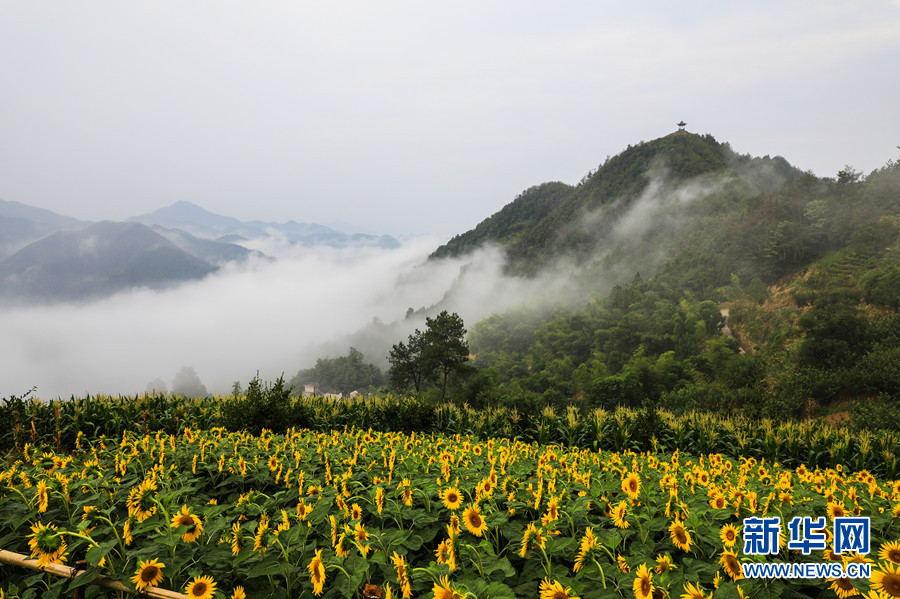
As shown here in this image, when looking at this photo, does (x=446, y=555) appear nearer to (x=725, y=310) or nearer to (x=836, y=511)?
(x=836, y=511)

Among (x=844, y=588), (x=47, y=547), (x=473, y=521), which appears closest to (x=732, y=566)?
(x=844, y=588)

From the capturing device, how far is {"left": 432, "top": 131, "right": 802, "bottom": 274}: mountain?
89375 mm

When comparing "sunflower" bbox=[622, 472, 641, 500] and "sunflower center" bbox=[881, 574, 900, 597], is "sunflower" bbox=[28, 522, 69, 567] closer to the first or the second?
"sunflower" bbox=[622, 472, 641, 500]

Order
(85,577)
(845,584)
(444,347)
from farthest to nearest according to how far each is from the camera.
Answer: (444,347)
(85,577)
(845,584)

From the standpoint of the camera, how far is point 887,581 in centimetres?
128

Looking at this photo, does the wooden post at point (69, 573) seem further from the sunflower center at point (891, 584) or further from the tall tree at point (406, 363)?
A: the tall tree at point (406, 363)

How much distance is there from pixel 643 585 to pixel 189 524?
6.06 ft

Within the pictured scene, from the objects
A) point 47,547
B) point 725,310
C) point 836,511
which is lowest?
point 725,310

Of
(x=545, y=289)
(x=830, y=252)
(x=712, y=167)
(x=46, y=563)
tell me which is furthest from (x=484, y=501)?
(x=712, y=167)

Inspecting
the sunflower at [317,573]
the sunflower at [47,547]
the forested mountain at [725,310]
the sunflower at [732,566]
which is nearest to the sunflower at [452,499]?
the sunflower at [317,573]

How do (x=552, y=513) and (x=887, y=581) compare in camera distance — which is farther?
(x=552, y=513)

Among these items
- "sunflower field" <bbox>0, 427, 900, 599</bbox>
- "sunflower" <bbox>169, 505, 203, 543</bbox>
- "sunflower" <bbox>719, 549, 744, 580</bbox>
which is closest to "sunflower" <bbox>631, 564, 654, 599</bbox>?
"sunflower field" <bbox>0, 427, 900, 599</bbox>

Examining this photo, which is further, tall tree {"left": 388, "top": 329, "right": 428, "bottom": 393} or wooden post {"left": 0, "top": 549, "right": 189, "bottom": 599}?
tall tree {"left": 388, "top": 329, "right": 428, "bottom": 393}

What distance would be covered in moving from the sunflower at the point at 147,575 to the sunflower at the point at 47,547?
1.32ft
